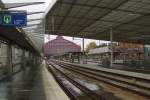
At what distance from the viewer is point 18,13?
15.1 m

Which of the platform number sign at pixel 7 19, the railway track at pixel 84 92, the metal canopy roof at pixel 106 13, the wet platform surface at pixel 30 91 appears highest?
the metal canopy roof at pixel 106 13

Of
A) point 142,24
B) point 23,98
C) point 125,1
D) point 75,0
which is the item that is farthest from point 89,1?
point 23,98

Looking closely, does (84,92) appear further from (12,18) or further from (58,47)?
(58,47)

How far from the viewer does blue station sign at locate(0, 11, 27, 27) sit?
14.5m

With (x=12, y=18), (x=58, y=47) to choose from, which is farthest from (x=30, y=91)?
(x=58, y=47)

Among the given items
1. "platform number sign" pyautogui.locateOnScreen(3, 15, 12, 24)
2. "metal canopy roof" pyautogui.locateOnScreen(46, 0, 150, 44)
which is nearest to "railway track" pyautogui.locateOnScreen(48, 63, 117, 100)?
"platform number sign" pyautogui.locateOnScreen(3, 15, 12, 24)

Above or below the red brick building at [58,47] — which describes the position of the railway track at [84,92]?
below

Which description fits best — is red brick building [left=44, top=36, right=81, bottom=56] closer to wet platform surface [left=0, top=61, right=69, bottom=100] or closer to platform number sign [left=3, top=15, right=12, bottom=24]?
wet platform surface [left=0, top=61, right=69, bottom=100]

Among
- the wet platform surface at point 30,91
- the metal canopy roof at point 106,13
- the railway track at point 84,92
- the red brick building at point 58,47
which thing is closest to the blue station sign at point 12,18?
the wet platform surface at point 30,91

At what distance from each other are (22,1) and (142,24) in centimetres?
3706

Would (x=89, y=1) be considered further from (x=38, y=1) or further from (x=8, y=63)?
(x=38, y=1)

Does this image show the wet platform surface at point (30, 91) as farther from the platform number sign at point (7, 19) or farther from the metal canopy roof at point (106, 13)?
the metal canopy roof at point (106, 13)

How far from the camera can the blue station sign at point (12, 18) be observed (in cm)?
1446

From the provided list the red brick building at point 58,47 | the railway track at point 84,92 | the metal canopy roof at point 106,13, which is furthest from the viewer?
the red brick building at point 58,47
